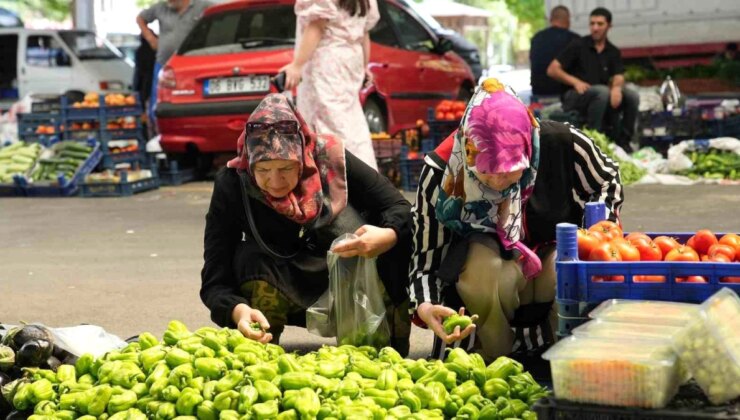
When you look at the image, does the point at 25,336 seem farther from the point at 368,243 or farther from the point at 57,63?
the point at 57,63

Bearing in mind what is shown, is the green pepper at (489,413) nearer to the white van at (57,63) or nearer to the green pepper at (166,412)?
the green pepper at (166,412)

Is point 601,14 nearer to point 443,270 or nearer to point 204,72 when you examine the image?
point 204,72

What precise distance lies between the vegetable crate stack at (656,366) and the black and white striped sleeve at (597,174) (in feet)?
4.80

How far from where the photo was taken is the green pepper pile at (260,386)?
3848 millimetres

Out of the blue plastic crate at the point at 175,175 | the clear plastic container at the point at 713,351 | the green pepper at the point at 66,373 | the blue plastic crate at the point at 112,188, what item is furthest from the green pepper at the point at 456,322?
the blue plastic crate at the point at 175,175

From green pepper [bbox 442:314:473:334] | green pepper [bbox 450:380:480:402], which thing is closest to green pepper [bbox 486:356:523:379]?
green pepper [bbox 450:380:480:402]

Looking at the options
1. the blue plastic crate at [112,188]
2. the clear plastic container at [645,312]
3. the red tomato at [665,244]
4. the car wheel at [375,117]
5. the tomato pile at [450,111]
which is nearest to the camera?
the clear plastic container at [645,312]

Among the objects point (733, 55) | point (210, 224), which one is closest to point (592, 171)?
point (210, 224)

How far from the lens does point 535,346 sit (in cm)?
504

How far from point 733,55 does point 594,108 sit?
15.6ft

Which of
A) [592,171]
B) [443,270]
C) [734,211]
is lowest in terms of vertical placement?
[734,211]

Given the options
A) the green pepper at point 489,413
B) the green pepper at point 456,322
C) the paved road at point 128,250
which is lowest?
the paved road at point 128,250

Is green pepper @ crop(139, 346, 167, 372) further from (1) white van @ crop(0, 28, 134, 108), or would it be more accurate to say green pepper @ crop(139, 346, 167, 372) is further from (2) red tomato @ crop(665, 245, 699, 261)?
(1) white van @ crop(0, 28, 134, 108)

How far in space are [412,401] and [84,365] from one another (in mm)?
1184
